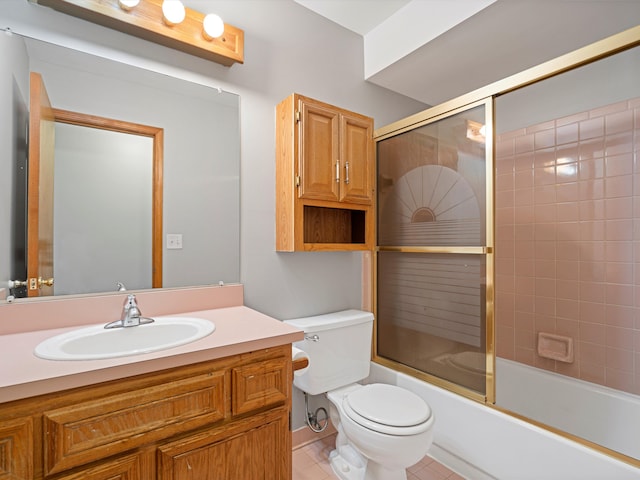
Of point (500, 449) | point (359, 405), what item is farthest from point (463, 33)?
point (500, 449)

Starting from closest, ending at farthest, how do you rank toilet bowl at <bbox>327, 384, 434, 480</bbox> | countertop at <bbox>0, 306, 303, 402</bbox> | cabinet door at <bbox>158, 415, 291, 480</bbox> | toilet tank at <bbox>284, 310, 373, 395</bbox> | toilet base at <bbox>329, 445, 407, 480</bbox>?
countertop at <bbox>0, 306, 303, 402</bbox> < cabinet door at <bbox>158, 415, 291, 480</bbox> < toilet bowl at <bbox>327, 384, 434, 480</bbox> < toilet base at <bbox>329, 445, 407, 480</bbox> < toilet tank at <bbox>284, 310, 373, 395</bbox>

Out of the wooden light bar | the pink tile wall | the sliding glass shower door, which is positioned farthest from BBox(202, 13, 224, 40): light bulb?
the pink tile wall

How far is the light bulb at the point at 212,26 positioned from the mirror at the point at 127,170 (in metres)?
0.22

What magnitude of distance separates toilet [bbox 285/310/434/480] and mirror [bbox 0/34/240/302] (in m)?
0.57

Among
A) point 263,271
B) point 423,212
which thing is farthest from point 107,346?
point 423,212

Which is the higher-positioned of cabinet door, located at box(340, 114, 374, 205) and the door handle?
cabinet door, located at box(340, 114, 374, 205)

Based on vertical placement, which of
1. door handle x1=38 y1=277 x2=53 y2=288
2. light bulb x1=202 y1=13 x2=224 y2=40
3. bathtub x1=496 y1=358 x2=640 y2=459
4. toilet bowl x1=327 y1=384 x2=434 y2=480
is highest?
light bulb x1=202 y1=13 x2=224 y2=40

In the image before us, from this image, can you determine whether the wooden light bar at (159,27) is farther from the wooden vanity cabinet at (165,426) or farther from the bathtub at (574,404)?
the bathtub at (574,404)

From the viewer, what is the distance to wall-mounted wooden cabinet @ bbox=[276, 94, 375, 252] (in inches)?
64.5

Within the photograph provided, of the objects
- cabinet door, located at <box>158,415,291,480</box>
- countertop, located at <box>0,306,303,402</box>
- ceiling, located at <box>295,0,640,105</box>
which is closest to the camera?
countertop, located at <box>0,306,303,402</box>

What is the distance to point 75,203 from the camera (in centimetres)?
125

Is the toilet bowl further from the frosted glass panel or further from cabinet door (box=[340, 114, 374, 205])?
cabinet door (box=[340, 114, 374, 205])

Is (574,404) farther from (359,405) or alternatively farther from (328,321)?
(328,321)

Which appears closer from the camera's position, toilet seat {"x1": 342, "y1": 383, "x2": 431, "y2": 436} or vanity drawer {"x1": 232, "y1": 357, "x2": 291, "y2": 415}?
vanity drawer {"x1": 232, "y1": 357, "x2": 291, "y2": 415}
